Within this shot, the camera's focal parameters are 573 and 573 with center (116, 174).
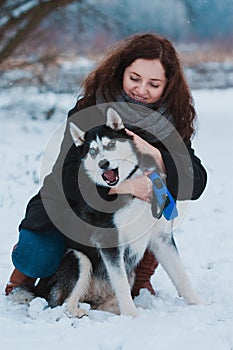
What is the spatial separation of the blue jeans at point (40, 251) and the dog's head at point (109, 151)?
0.45 m

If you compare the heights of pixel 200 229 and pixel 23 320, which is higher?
pixel 23 320

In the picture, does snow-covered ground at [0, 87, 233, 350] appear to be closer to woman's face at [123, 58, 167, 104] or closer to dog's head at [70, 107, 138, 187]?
dog's head at [70, 107, 138, 187]

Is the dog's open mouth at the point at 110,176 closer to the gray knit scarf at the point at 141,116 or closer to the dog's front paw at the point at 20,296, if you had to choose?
the gray knit scarf at the point at 141,116

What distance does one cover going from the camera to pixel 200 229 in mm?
5574

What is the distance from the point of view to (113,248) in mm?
3150

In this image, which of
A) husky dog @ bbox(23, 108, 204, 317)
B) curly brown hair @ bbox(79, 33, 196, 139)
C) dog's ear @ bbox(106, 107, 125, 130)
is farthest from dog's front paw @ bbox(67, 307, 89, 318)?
curly brown hair @ bbox(79, 33, 196, 139)

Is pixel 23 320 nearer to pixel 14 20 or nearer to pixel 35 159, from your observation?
pixel 35 159

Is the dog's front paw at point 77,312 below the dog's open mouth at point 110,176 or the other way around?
below

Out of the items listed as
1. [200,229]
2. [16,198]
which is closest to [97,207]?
[200,229]

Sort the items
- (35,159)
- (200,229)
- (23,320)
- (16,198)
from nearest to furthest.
A: 1. (23,320)
2. (200,229)
3. (16,198)
4. (35,159)

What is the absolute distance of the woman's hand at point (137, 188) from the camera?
3.11 metres

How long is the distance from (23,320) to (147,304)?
0.75m

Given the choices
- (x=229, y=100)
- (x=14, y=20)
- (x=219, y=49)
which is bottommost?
(x=229, y=100)

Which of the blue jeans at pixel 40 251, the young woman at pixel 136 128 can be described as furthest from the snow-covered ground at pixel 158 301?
the young woman at pixel 136 128
